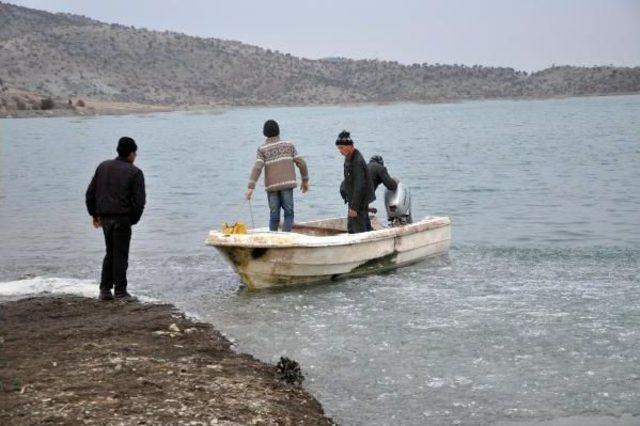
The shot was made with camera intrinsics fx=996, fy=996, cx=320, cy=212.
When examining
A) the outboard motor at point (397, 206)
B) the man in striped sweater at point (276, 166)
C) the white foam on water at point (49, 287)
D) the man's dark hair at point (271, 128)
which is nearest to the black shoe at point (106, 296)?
the white foam on water at point (49, 287)

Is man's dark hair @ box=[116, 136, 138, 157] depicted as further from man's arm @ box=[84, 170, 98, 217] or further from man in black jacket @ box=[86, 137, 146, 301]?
man's arm @ box=[84, 170, 98, 217]

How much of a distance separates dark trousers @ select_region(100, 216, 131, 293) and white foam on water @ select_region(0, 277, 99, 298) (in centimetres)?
70

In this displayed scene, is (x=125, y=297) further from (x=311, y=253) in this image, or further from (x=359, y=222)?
(x=359, y=222)

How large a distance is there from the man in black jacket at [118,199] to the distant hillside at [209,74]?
9024 centimetres

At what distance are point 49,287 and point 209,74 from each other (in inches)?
4804

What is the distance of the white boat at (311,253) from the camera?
1133 cm

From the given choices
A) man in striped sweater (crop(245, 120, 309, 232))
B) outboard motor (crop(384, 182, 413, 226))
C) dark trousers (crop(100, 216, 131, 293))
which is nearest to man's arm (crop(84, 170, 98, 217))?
dark trousers (crop(100, 216, 131, 293))

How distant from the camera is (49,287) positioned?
12.1 m

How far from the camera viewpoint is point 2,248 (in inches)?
652

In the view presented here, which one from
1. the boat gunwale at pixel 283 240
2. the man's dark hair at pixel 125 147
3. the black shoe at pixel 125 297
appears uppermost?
the man's dark hair at pixel 125 147

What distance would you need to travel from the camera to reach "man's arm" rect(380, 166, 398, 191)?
12.8 m

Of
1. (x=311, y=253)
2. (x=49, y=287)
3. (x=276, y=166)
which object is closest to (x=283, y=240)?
(x=311, y=253)

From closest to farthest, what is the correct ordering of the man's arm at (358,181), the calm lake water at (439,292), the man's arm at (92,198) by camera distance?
the calm lake water at (439,292) → the man's arm at (92,198) → the man's arm at (358,181)

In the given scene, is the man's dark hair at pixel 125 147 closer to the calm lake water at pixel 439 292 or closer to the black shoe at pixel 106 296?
the black shoe at pixel 106 296
